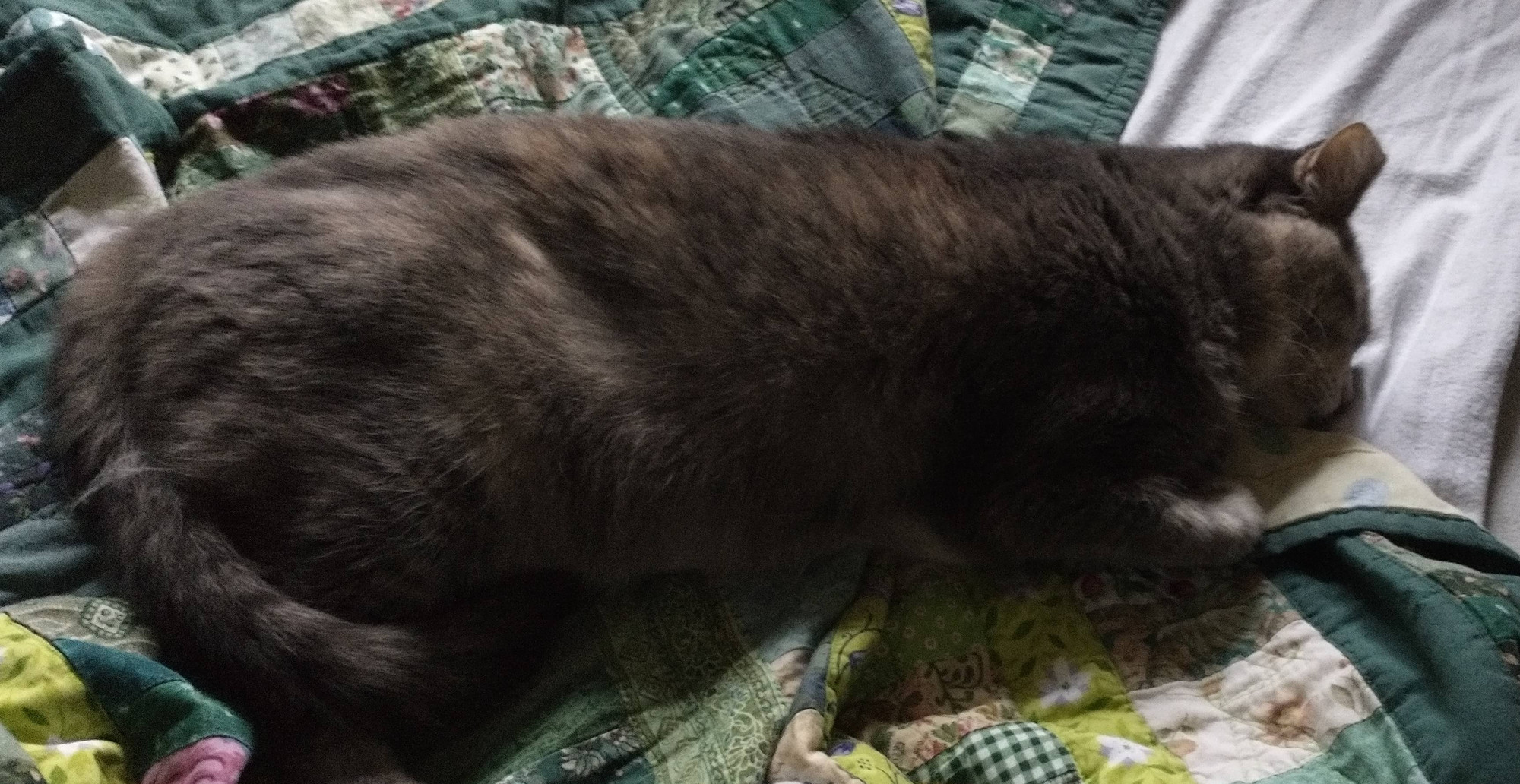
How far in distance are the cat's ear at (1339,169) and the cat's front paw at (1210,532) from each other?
42 centimetres

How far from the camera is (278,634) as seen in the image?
1109mm

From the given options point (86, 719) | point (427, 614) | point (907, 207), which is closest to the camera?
point (86, 719)

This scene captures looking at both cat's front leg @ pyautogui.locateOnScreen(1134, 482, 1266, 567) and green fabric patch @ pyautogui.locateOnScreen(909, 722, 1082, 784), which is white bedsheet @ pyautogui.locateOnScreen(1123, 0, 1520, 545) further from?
green fabric patch @ pyautogui.locateOnScreen(909, 722, 1082, 784)

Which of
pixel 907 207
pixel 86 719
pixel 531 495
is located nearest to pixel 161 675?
pixel 86 719

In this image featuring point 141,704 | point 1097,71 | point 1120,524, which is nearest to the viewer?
point 141,704

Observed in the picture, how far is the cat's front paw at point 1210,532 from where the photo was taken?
4.26 ft

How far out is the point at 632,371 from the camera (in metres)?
1.24

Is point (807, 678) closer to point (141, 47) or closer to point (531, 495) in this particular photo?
point (531, 495)

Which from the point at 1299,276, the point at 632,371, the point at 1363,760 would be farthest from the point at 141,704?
the point at 1299,276

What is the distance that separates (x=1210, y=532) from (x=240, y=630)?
3.19 feet

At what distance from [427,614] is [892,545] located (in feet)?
1.68

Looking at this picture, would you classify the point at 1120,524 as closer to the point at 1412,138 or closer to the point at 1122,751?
the point at 1122,751

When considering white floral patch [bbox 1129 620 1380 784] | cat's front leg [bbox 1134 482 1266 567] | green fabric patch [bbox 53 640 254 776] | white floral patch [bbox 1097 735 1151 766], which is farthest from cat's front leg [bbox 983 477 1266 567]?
green fabric patch [bbox 53 640 254 776]

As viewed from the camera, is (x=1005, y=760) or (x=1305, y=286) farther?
(x=1305, y=286)
